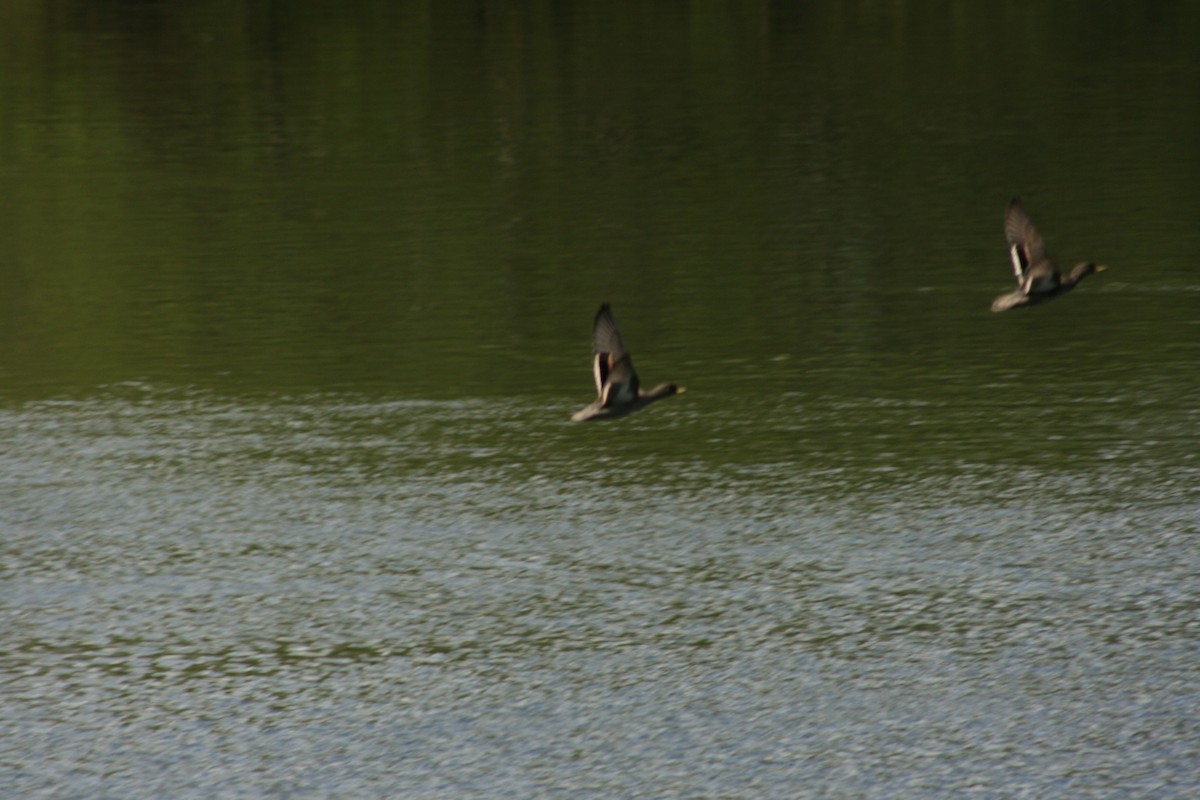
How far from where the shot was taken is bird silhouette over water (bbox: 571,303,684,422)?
471 inches

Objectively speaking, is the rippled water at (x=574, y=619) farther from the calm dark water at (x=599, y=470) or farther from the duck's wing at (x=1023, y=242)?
the duck's wing at (x=1023, y=242)

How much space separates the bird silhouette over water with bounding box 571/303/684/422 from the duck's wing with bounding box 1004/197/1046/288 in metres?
2.99

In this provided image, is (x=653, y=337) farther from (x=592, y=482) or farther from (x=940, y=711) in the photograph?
(x=940, y=711)

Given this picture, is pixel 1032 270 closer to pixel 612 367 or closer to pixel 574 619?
pixel 612 367

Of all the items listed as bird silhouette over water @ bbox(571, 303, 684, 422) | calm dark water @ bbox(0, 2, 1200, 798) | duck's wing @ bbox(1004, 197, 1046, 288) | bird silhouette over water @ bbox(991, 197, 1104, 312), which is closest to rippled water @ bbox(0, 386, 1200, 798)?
calm dark water @ bbox(0, 2, 1200, 798)

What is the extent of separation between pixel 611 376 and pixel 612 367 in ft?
0.22

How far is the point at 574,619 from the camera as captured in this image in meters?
12.0

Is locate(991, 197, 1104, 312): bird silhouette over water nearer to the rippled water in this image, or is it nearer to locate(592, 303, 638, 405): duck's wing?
the rippled water

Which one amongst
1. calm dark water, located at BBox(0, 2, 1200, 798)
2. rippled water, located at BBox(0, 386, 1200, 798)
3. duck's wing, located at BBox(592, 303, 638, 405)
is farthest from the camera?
duck's wing, located at BBox(592, 303, 638, 405)

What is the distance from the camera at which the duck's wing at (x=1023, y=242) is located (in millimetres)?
14062

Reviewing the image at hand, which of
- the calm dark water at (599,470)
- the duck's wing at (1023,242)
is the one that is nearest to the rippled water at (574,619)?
the calm dark water at (599,470)

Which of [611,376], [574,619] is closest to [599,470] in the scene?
[611,376]

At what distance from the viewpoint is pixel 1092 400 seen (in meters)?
16.4

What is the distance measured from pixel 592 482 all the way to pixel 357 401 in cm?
301
